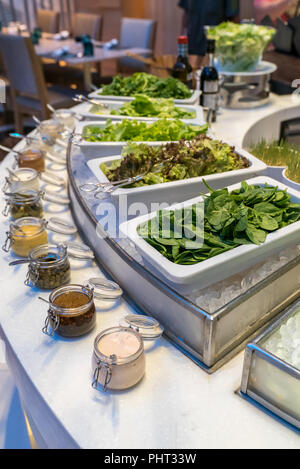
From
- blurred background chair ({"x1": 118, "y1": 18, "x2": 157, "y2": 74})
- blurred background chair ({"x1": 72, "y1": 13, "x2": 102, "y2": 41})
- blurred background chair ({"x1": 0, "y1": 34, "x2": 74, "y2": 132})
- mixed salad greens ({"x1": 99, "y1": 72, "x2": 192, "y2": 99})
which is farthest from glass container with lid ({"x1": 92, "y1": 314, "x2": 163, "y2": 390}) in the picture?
blurred background chair ({"x1": 72, "y1": 13, "x2": 102, "y2": 41})

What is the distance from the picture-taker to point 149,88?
1.96 meters

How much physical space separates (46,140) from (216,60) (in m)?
1.16

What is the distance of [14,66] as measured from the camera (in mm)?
3715

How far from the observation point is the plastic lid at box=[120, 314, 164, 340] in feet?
2.82

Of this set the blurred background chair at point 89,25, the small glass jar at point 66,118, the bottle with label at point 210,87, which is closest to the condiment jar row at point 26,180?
the small glass jar at point 66,118

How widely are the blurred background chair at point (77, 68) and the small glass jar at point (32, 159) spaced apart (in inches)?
130

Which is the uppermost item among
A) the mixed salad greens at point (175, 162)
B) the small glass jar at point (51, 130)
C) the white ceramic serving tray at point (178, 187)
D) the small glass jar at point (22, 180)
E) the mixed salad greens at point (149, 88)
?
the mixed salad greens at point (149, 88)

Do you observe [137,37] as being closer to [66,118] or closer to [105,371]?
[66,118]

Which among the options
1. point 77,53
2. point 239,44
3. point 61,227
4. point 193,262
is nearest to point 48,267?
point 61,227

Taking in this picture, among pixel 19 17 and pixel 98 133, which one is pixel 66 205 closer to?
pixel 98 133

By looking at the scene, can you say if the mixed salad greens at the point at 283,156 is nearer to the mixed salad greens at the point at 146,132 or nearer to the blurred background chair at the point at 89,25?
the mixed salad greens at the point at 146,132

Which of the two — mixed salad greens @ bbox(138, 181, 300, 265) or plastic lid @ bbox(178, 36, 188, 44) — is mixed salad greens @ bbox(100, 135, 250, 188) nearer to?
mixed salad greens @ bbox(138, 181, 300, 265)

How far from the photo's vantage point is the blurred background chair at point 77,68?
15.6 feet

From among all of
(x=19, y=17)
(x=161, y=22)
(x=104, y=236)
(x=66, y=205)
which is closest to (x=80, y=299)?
(x=104, y=236)
